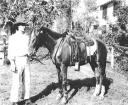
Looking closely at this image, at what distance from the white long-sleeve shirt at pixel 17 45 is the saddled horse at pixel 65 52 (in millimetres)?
269

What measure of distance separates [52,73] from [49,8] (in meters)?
15.1

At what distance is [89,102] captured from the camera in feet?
22.4

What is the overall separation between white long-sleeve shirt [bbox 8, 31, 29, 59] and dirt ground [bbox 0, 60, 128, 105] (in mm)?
1523

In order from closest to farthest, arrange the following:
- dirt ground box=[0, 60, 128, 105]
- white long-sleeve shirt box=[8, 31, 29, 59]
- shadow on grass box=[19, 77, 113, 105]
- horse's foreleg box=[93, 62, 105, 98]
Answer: white long-sleeve shirt box=[8, 31, 29, 59] < dirt ground box=[0, 60, 128, 105] < shadow on grass box=[19, 77, 113, 105] < horse's foreleg box=[93, 62, 105, 98]

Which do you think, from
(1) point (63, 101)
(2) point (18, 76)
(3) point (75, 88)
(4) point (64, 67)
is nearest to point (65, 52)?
(4) point (64, 67)

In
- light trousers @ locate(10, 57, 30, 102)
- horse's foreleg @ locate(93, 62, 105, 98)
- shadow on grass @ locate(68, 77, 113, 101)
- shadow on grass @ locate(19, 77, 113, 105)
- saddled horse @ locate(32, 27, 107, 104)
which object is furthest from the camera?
shadow on grass @ locate(68, 77, 113, 101)

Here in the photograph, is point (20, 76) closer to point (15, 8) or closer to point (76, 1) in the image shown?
point (15, 8)

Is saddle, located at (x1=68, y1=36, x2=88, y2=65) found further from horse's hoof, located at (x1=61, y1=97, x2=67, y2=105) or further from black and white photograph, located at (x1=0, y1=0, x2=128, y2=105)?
horse's hoof, located at (x1=61, y1=97, x2=67, y2=105)

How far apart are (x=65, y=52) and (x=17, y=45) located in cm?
147

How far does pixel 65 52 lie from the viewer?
675 centimetres

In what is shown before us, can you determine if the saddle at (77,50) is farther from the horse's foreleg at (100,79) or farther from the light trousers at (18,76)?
the light trousers at (18,76)

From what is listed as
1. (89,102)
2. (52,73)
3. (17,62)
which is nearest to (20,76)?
(17,62)

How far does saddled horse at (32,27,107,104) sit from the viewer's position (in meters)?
6.61

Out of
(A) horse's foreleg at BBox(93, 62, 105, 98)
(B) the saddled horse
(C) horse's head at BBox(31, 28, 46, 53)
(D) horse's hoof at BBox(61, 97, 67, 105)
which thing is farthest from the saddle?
(D) horse's hoof at BBox(61, 97, 67, 105)
